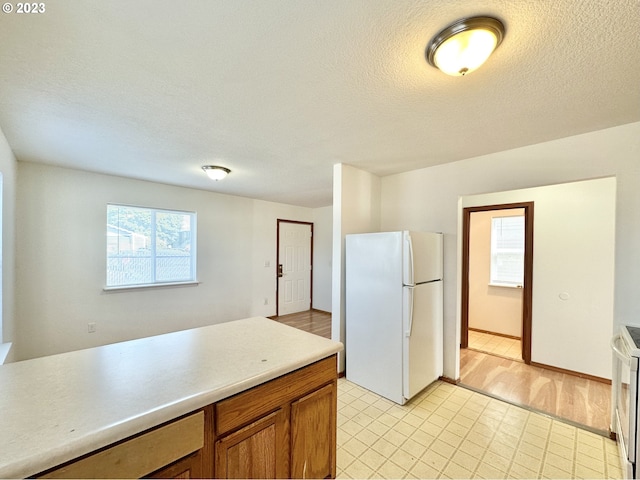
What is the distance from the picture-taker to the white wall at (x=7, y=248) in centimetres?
228

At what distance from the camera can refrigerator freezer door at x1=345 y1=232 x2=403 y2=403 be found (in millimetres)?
2492

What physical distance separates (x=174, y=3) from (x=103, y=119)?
1.42 m

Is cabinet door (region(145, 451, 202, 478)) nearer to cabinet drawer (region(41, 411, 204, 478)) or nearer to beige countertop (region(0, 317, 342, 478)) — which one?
cabinet drawer (region(41, 411, 204, 478))

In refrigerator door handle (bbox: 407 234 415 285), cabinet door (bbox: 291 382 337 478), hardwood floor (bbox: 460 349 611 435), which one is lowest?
hardwood floor (bbox: 460 349 611 435)

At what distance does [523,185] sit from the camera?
245 cm

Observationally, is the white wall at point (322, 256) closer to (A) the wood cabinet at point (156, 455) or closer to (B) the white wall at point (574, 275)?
(B) the white wall at point (574, 275)

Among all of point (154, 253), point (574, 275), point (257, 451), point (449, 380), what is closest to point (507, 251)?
point (574, 275)

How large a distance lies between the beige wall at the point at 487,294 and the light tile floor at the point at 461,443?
206 centimetres

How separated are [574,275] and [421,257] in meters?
1.97

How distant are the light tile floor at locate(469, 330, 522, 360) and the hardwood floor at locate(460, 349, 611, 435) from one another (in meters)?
0.22

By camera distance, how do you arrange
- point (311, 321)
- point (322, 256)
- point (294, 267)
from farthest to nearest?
point (322, 256)
point (294, 267)
point (311, 321)

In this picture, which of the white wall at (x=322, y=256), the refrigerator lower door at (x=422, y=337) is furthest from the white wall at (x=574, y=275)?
the white wall at (x=322, y=256)

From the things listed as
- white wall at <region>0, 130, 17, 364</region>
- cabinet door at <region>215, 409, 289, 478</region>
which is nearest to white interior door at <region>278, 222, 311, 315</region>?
white wall at <region>0, 130, 17, 364</region>

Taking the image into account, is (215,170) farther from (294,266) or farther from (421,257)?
(294,266)
